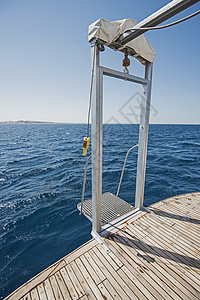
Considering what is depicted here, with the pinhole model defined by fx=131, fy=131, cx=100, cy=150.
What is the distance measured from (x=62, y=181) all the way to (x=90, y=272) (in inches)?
216

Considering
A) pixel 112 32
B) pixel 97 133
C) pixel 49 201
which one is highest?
pixel 112 32

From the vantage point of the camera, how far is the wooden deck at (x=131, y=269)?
5.23ft

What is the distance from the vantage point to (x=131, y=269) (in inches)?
73.2

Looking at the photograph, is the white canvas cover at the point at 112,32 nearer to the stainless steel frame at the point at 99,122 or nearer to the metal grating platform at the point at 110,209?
the stainless steel frame at the point at 99,122

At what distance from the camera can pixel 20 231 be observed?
3797 millimetres

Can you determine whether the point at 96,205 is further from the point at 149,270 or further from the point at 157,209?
the point at 157,209

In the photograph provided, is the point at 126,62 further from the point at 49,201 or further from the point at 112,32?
the point at 49,201

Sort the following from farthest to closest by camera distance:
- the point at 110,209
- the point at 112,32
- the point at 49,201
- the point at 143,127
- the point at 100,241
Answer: the point at 49,201, the point at 110,209, the point at 143,127, the point at 100,241, the point at 112,32

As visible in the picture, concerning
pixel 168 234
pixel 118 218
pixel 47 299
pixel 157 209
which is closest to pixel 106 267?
pixel 47 299

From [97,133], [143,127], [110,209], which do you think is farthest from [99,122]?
[110,209]

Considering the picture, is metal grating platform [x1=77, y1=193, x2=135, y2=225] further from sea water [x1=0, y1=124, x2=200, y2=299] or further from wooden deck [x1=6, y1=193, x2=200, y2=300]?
sea water [x1=0, y1=124, x2=200, y2=299]

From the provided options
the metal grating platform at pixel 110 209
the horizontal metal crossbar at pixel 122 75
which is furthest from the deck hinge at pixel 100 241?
the horizontal metal crossbar at pixel 122 75

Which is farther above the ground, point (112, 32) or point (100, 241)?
point (112, 32)

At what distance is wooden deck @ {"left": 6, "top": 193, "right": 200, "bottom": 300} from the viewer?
62.7 inches
